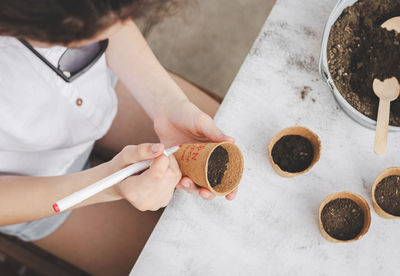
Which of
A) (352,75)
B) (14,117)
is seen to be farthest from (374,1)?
(14,117)

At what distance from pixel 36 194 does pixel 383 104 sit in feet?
2.38

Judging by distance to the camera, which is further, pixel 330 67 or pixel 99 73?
pixel 99 73

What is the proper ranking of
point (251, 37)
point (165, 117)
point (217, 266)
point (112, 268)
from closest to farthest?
point (217, 266) < point (165, 117) < point (112, 268) < point (251, 37)

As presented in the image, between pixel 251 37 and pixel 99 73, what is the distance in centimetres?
106

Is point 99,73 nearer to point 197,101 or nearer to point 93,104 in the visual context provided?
point 93,104

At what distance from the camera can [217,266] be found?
0.65m

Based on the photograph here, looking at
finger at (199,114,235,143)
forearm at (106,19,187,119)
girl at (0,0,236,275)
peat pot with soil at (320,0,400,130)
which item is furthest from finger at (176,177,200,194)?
peat pot with soil at (320,0,400,130)

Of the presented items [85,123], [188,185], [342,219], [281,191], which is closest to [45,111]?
[85,123]

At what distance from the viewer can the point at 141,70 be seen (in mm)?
831

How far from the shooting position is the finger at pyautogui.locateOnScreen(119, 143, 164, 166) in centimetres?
56

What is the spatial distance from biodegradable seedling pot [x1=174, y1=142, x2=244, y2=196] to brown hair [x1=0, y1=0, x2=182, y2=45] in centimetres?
25

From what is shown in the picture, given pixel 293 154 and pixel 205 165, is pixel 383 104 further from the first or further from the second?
pixel 205 165

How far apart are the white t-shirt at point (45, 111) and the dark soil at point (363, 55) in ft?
1.83

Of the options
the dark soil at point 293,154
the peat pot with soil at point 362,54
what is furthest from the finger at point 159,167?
the peat pot with soil at point 362,54
